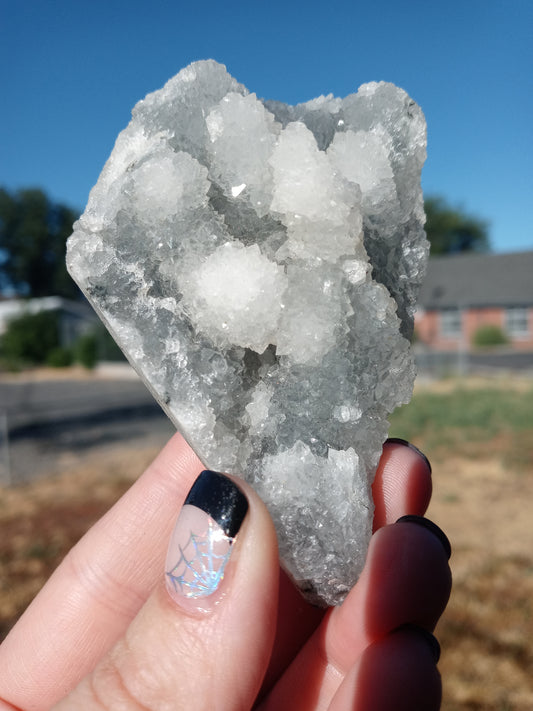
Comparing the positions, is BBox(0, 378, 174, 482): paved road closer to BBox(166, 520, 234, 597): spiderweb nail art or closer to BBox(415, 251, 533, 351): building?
BBox(166, 520, 234, 597): spiderweb nail art

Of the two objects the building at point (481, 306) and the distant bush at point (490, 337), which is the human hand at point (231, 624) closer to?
the building at point (481, 306)

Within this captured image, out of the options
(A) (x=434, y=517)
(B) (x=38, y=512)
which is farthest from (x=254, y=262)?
(B) (x=38, y=512)

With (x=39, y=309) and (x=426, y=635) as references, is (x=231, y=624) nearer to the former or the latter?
(x=426, y=635)

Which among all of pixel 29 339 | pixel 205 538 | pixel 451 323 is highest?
pixel 205 538

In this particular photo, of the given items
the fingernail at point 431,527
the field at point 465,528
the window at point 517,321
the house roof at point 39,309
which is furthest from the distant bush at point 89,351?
the fingernail at point 431,527

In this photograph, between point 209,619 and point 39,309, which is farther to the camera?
point 39,309

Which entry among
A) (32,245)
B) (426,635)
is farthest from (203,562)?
(32,245)
